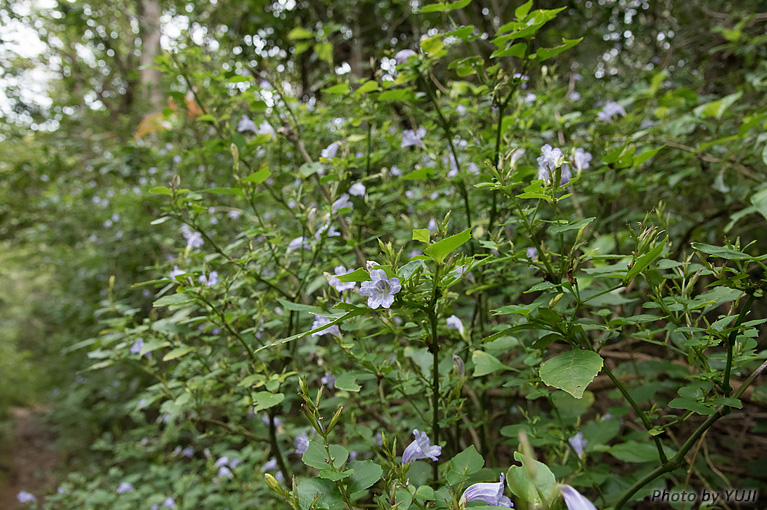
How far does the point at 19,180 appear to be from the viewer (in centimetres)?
544

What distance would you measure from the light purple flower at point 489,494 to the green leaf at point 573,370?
0.17 metres

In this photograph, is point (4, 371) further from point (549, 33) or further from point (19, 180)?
point (549, 33)

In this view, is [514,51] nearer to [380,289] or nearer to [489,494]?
[380,289]

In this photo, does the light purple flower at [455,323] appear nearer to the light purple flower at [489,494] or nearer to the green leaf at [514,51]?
the light purple flower at [489,494]

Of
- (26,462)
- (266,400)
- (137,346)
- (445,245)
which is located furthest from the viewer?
(26,462)

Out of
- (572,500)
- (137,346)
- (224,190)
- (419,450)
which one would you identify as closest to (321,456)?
(419,450)

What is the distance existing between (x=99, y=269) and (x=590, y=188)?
4.13 meters

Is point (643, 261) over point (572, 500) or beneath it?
over

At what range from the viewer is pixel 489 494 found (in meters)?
0.69

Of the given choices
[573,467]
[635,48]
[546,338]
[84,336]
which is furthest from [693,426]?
[84,336]

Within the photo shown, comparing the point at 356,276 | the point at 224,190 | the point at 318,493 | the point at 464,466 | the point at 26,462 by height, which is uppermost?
the point at 224,190

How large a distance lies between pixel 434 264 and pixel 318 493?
440 mm

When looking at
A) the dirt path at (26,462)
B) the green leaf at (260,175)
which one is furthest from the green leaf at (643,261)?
the dirt path at (26,462)

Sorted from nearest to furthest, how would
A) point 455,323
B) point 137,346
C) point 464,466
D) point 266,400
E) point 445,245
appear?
point 445,245
point 464,466
point 266,400
point 455,323
point 137,346
